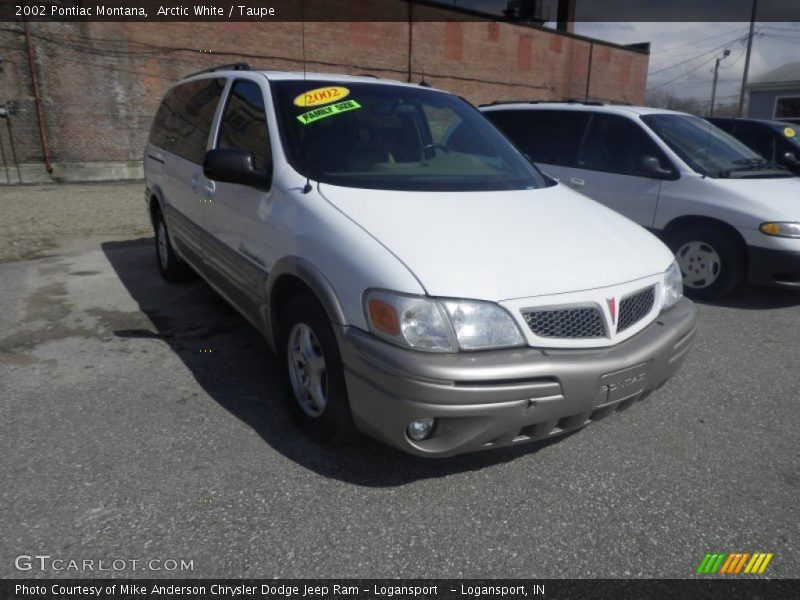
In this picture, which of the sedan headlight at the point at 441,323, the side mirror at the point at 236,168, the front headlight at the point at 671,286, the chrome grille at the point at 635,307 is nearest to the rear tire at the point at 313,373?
the sedan headlight at the point at 441,323

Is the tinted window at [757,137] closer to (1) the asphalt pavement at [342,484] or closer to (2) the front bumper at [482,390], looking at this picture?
(1) the asphalt pavement at [342,484]

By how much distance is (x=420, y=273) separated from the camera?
7.92ft

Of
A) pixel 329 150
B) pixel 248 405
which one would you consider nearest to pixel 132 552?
pixel 248 405

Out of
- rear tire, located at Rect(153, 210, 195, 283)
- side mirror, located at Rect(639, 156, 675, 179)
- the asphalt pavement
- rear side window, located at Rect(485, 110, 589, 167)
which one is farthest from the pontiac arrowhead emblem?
rear side window, located at Rect(485, 110, 589, 167)

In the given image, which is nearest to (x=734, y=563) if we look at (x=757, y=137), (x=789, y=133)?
(x=757, y=137)

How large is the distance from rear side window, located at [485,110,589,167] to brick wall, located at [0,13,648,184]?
1387cm

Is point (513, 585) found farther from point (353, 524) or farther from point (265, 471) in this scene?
point (265, 471)

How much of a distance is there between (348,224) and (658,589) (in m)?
1.87

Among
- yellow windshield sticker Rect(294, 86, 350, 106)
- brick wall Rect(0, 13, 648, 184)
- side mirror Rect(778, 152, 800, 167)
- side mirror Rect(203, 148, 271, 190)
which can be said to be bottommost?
side mirror Rect(778, 152, 800, 167)

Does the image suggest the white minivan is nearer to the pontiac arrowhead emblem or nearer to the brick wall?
the pontiac arrowhead emblem

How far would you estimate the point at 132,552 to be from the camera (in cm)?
224

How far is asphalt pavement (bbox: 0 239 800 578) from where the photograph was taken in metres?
2.26

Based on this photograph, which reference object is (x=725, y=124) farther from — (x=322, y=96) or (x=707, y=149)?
(x=322, y=96)

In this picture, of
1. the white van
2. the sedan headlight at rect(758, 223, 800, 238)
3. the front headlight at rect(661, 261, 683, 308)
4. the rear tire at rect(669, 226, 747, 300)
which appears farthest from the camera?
the rear tire at rect(669, 226, 747, 300)
